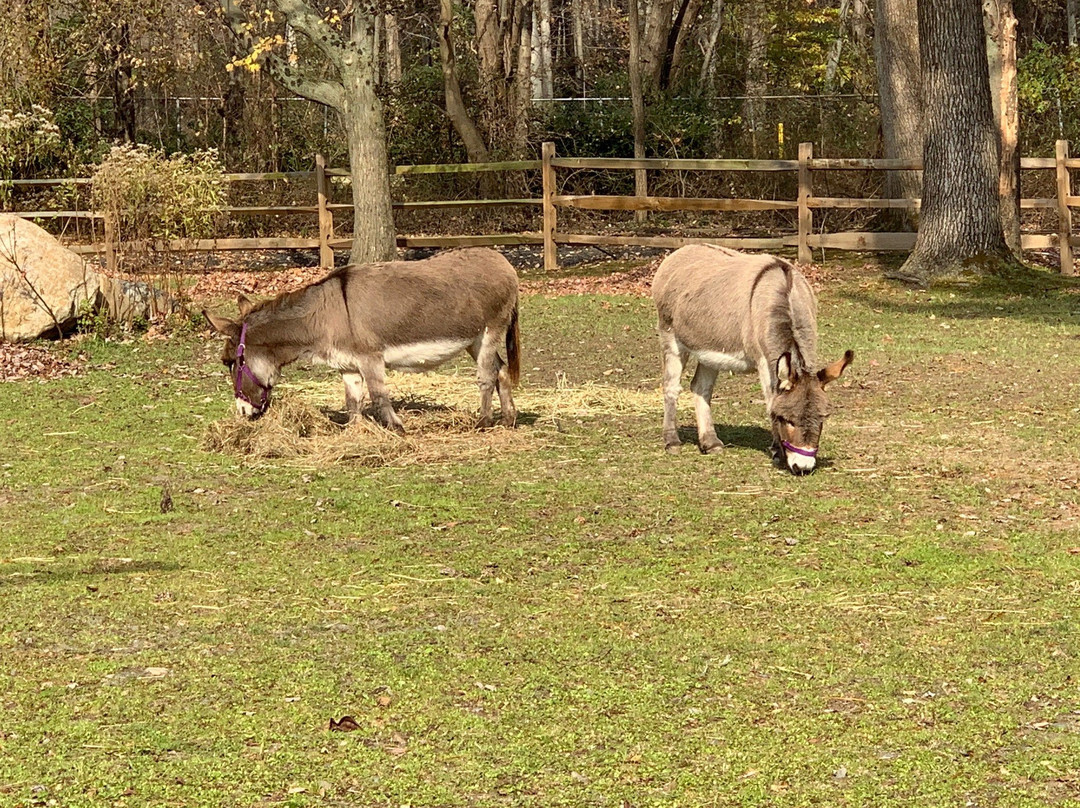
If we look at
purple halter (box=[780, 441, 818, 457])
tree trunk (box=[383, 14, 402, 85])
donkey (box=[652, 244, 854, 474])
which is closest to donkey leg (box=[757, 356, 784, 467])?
donkey (box=[652, 244, 854, 474])

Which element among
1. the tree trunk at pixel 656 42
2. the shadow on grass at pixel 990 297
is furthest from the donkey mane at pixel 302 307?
the tree trunk at pixel 656 42

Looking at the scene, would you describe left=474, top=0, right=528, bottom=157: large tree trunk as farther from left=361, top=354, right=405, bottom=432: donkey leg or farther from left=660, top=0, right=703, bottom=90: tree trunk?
left=361, top=354, right=405, bottom=432: donkey leg

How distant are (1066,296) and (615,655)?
44.2 feet

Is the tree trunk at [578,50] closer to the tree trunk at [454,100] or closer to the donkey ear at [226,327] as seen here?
the tree trunk at [454,100]

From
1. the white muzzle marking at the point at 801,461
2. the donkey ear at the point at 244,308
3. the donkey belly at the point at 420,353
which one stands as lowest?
the white muzzle marking at the point at 801,461

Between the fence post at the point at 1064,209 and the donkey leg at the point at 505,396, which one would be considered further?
the fence post at the point at 1064,209

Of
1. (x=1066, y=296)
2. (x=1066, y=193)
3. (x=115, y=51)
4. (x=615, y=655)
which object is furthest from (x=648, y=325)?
(x=115, y=51)

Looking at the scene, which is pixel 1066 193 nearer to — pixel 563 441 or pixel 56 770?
pixel 563 441

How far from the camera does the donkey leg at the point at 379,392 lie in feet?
35.3

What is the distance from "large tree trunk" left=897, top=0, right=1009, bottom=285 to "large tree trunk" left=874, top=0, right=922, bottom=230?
342 centimetres

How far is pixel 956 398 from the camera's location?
487 inches

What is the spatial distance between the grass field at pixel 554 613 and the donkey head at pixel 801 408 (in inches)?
9.0

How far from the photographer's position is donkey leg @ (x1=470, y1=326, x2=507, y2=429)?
11.1 meters

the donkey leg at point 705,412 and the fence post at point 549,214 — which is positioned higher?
the fence post at point 549,214
